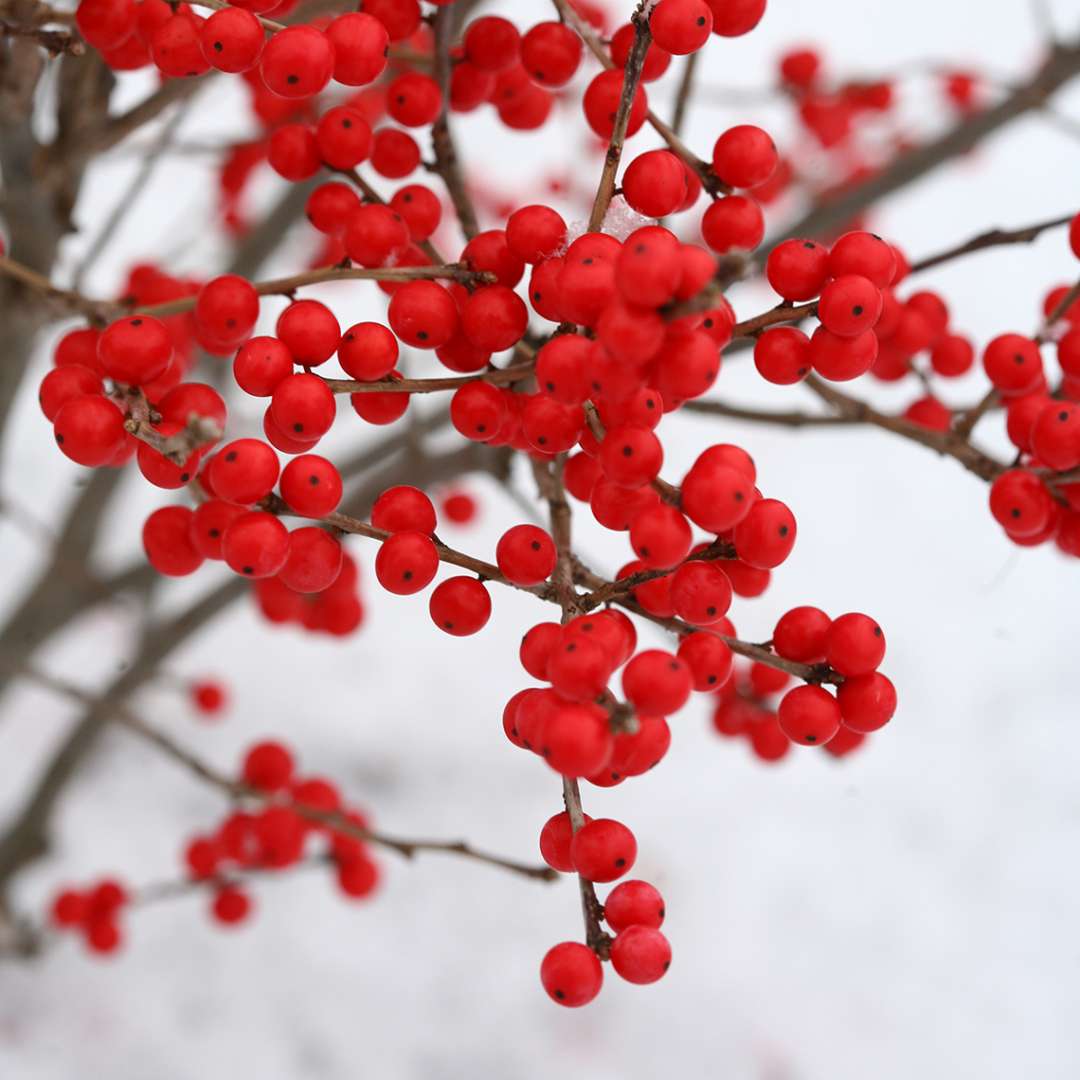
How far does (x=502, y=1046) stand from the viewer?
1.06 m

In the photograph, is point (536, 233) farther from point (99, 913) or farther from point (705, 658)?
point (99, 913)

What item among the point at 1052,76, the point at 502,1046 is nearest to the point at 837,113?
the point at 1052,76

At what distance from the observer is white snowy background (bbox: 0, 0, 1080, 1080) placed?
1045 mm

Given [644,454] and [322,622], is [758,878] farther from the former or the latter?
[644,454]

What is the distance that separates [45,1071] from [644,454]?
970 millimetres

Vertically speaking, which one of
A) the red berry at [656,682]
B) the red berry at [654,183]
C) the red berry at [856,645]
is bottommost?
the red berry at [656,682]

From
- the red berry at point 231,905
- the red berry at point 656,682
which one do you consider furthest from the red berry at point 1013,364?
the red berry at point 231,905

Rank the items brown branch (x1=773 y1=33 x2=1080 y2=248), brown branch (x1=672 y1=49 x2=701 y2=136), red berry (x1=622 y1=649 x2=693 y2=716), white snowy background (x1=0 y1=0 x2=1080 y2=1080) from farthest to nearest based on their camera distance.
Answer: white snowy background (x1=0 y1=0 x2=1080 y2=1080), brown branch (x1=773 y1=33 x2=1080 y2=248), brown branch (x1=672 y1=49 x2=701 y2=136), red berry (x1=622 y1=649 x2=693 y2=716)

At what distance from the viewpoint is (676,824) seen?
1203 millimetres

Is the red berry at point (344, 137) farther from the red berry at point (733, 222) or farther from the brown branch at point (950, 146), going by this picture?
the brown branch at point (950, 146)

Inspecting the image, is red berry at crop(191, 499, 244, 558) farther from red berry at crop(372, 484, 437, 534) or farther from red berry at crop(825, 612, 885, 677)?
red berry at crop(825, 612, 885, 677)

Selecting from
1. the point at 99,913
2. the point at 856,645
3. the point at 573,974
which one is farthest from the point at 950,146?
the point at 99,913

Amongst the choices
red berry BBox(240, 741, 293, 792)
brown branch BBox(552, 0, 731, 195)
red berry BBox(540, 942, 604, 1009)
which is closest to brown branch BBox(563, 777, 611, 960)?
red berry BBox(540, 942, 604, 1009)

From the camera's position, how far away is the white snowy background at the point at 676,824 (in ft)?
3.43
